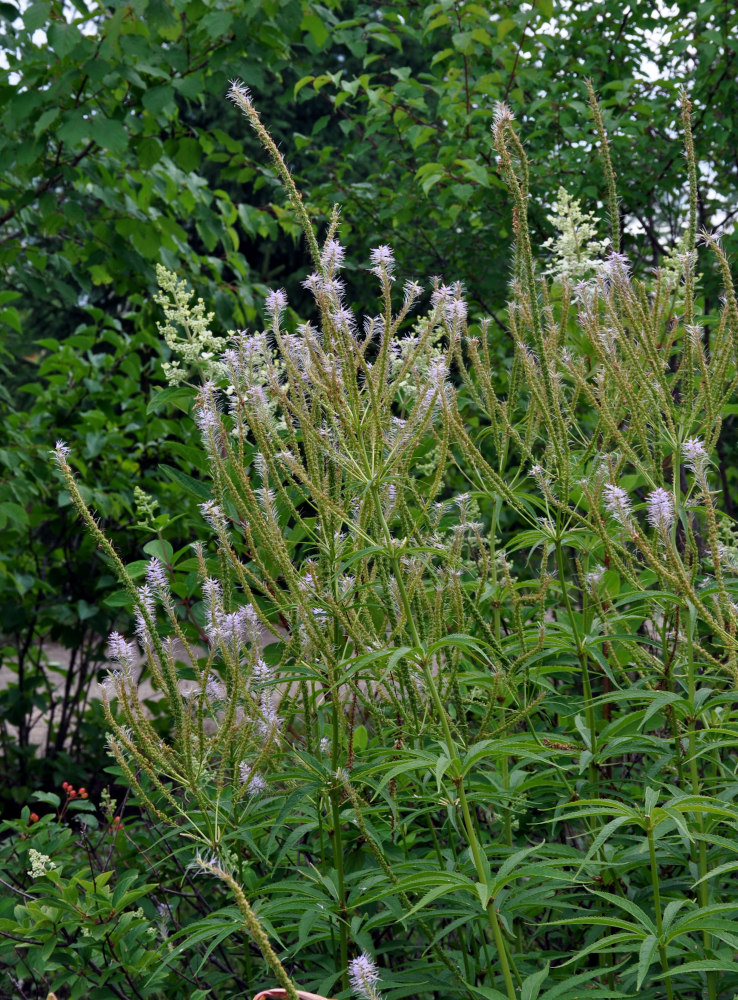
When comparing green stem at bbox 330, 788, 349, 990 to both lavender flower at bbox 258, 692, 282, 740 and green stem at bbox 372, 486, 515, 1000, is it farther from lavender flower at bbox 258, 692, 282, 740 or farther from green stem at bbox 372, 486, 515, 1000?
green stem at bbox 372, 486, 515, 1000

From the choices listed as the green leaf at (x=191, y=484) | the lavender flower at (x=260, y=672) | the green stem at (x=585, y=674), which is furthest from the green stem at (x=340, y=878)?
the green leaf at (x=191, y=484)

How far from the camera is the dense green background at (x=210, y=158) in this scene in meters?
4.79

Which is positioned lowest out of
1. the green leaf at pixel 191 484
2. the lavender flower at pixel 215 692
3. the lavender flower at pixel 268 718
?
the lavender flower at pixel 268 718

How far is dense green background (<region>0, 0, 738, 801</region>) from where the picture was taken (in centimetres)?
479

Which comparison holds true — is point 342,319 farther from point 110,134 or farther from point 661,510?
point 110,134

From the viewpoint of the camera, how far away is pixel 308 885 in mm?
1960

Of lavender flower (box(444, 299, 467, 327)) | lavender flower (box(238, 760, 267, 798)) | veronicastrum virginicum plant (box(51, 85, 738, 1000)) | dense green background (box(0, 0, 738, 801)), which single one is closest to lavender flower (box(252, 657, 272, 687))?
veronicastrum virginicum plant (box(51, 85, 738, 1000))

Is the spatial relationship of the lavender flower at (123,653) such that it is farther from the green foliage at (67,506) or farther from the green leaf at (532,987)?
the green foliage at (67,506)

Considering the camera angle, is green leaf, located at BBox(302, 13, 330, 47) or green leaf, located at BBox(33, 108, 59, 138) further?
green leaf, located at BBox(302, 13, 330, 47)

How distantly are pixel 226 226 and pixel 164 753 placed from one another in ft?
16.9

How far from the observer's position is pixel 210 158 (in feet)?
19.4

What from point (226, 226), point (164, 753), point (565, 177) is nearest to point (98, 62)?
point (226, 226)

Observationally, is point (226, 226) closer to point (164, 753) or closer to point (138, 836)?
point (138, 836)

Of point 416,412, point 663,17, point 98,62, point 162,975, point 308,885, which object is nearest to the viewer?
point 416,412
